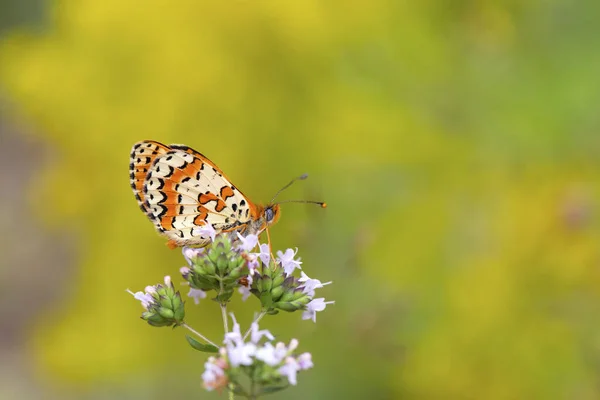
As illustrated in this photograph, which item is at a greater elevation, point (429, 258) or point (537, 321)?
point (429, 258)

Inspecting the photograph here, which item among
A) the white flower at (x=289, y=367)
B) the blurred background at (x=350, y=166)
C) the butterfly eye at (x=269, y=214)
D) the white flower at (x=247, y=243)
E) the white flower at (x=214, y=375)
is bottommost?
the white flower at (x=214, y=375)

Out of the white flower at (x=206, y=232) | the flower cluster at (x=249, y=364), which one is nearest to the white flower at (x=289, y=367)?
the flower cluster at (x=249, y=364)

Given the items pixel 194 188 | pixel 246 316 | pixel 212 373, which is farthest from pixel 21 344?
pixel 212 373

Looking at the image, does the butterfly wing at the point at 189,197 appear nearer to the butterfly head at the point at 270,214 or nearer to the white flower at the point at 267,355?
the butterfly head at the point at 270,214

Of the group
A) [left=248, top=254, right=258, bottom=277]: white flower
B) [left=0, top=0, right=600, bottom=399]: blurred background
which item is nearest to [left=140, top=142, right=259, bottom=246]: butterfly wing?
[left=248, top=254, right=258, bottom=277]: white flower

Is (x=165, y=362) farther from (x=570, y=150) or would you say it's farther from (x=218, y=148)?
(x=570, y=150)

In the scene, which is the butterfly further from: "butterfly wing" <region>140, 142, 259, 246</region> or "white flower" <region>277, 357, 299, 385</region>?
"white flower" <region>277, 357, 299, 385</region>

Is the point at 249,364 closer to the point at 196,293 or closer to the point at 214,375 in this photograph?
the point at 214,375
